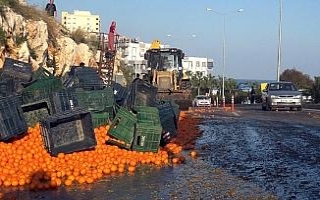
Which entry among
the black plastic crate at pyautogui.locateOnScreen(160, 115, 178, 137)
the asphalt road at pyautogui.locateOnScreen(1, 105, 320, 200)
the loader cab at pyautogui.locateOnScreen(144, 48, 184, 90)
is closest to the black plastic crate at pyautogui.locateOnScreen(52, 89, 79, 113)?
the black plastic crate at pyautogui.locateOnScreen(160, 115, 178, 137)

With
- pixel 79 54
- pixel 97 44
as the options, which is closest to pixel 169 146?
pixel 79 54

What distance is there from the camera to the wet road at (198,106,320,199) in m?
8.69

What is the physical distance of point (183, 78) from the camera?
30.6 metres

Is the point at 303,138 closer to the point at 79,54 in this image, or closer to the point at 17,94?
the point at 17,94

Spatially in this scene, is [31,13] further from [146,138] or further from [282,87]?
[146,138]

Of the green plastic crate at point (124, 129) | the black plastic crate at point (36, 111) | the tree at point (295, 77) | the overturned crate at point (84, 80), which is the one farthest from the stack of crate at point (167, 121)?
the tree at point (295, 77)

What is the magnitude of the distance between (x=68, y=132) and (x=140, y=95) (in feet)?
13.8

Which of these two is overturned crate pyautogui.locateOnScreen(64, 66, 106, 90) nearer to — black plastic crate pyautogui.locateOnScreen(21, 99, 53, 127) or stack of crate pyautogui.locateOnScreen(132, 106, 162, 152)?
black plastic crate pyautogui.locateOnScreen(21, 99, 53, 127)

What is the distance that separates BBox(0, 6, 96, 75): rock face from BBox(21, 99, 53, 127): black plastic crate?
1151 centimetres

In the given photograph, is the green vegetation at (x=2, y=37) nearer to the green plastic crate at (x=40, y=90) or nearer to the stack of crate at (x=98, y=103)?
the stack of crate at (x=98, y=103)

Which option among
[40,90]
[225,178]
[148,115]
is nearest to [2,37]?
[40,90]

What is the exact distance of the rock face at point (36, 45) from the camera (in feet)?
77.8

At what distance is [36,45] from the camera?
90.7ft

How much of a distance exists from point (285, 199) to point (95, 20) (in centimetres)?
9749
